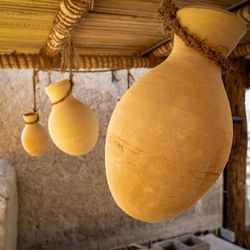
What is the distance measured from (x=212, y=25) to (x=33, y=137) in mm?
1346

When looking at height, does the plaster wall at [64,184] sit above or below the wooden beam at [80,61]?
below

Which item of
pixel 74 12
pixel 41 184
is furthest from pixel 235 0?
pixel 41 184

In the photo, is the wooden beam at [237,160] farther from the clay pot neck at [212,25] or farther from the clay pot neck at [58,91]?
the clay pot neck at [212,25]

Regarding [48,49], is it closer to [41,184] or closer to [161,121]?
[161,121]

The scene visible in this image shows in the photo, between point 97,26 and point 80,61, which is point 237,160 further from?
point 97,26

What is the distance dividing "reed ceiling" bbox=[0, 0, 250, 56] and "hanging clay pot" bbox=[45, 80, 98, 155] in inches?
12.5

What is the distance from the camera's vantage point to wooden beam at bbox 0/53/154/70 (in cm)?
151

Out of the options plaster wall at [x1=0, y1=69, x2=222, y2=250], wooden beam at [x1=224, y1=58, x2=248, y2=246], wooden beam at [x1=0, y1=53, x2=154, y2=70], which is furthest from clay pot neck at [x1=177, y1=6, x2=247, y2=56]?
plaster wall at [x1=0, y1=69, x2=222, y2=250]

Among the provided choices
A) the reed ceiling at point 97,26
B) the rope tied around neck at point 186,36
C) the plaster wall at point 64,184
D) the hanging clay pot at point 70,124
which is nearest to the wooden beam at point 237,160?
the reed ceiling at point 97,26

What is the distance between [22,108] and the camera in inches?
104

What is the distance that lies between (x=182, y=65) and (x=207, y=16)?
0.31 feet

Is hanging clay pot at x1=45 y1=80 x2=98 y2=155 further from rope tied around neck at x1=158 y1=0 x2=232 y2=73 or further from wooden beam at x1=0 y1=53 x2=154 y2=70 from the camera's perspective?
rope tied around neck at x1=158 y1=0 x2=232 y2=73

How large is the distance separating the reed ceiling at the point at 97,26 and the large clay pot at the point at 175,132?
632mm

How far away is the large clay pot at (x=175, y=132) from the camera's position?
14.4 inches
